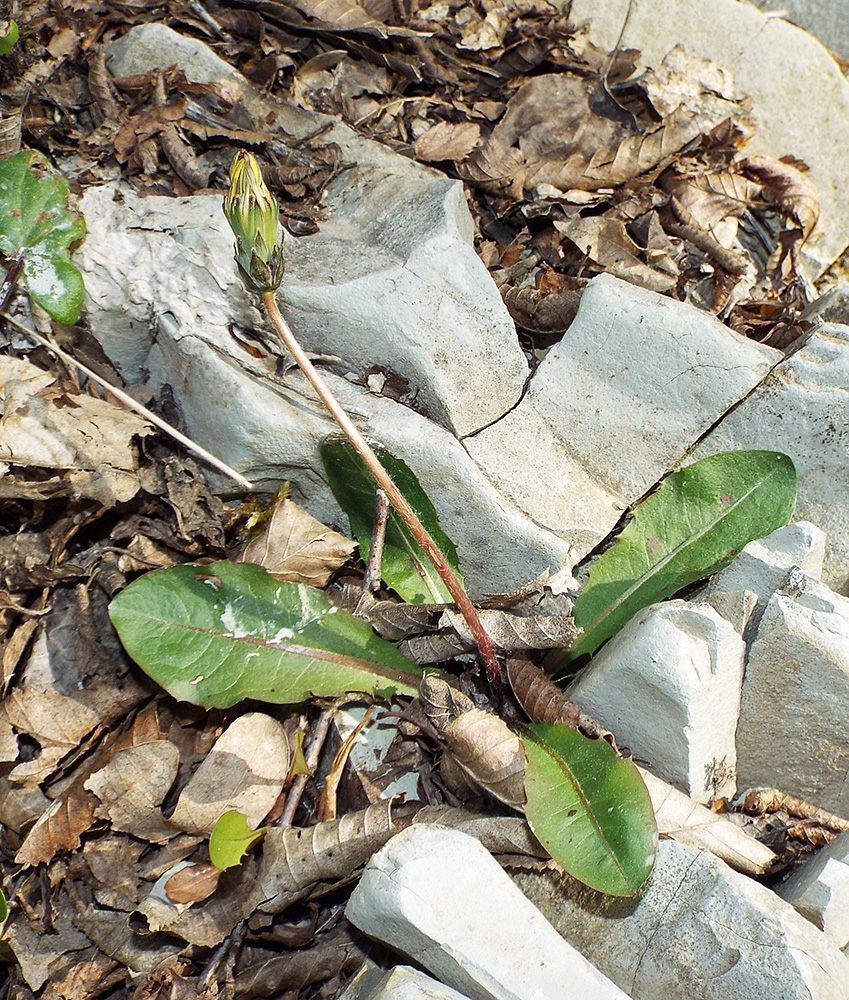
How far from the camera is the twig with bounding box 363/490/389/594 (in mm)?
2205

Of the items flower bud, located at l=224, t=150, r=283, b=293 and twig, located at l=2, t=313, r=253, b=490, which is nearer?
flower bud, located at l=224, t=150, r=283, b=293

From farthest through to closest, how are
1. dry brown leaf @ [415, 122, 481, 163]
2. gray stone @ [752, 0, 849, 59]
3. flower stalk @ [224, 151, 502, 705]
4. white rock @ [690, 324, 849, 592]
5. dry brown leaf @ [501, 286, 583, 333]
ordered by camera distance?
gray stone @ [752, 0, 849, 59]
dry brown leaf @ [415, 122, 481, 163]
dry brown leaf @ [501, 286, 583, 333]
white rock @ [690, 324, 849, 592]
flower stalk @ [224, 151, 502, 705]

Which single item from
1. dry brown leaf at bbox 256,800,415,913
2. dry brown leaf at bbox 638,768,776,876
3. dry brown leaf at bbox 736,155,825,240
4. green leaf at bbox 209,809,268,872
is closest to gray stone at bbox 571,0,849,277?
dry brown leaf at bbox 736,155,825,240

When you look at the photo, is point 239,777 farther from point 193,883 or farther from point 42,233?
point 42,233

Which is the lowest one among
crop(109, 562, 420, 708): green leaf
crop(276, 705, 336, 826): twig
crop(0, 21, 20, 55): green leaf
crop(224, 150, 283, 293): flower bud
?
crop(276, 705, 336, 826): twig

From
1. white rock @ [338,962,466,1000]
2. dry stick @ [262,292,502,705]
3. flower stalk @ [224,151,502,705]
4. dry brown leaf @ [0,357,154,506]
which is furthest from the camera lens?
dry brown leaf @ [0,357,154,506]

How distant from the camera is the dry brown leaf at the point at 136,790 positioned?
6.42 feet

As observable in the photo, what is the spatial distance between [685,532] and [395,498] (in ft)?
2.90

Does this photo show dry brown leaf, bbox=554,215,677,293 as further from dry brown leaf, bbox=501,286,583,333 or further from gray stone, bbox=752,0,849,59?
gray stone, bbox=752,0,849,59

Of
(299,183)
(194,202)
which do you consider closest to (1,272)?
(194,202)

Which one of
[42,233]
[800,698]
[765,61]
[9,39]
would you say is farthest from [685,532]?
[9,39]

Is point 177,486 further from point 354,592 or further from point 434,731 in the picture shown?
point 434,731

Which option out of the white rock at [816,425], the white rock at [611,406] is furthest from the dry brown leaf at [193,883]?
the white rock at [816,425]

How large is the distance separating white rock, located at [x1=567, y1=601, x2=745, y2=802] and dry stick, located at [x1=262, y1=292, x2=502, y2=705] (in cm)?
25
